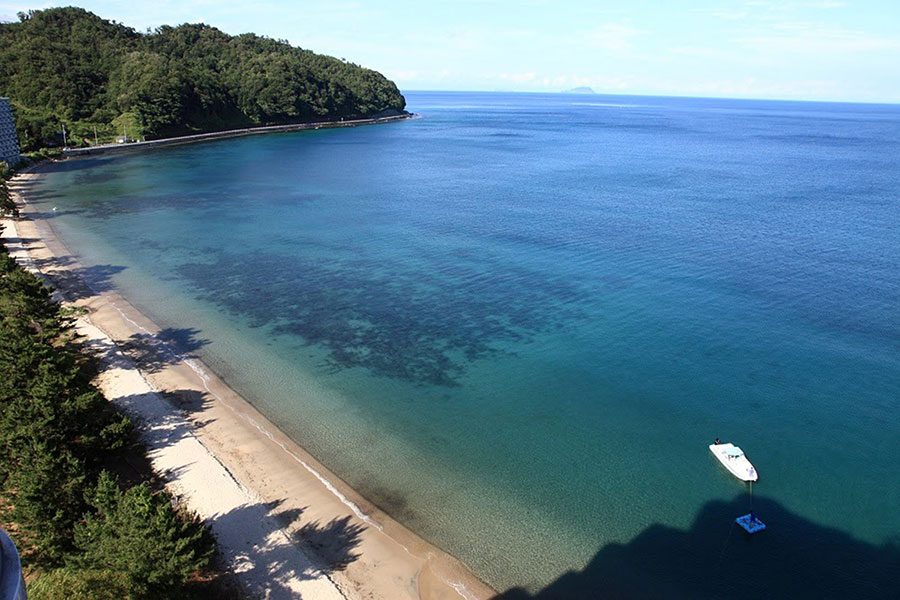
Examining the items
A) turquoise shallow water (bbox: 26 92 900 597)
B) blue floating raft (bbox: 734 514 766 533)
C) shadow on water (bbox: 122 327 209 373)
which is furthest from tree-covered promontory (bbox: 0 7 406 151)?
blue floating raft (bbox: 734 514 766 533)

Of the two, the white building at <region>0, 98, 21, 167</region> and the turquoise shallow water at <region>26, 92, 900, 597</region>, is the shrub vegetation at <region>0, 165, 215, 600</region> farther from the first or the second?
the white building at <region>0, 98, 21, 167</region>

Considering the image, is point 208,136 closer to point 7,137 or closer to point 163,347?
point 7,137

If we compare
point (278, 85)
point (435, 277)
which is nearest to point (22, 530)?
point (435, 277)

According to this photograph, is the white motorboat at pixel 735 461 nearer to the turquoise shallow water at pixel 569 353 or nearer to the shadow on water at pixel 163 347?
the turquoise shallow water at pixel 569 353

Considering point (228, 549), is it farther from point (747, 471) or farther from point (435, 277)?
point (435, 277)

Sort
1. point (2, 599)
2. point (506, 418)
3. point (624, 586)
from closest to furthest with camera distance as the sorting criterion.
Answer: point (2, 599), point (624, 586), point (506, 418)
